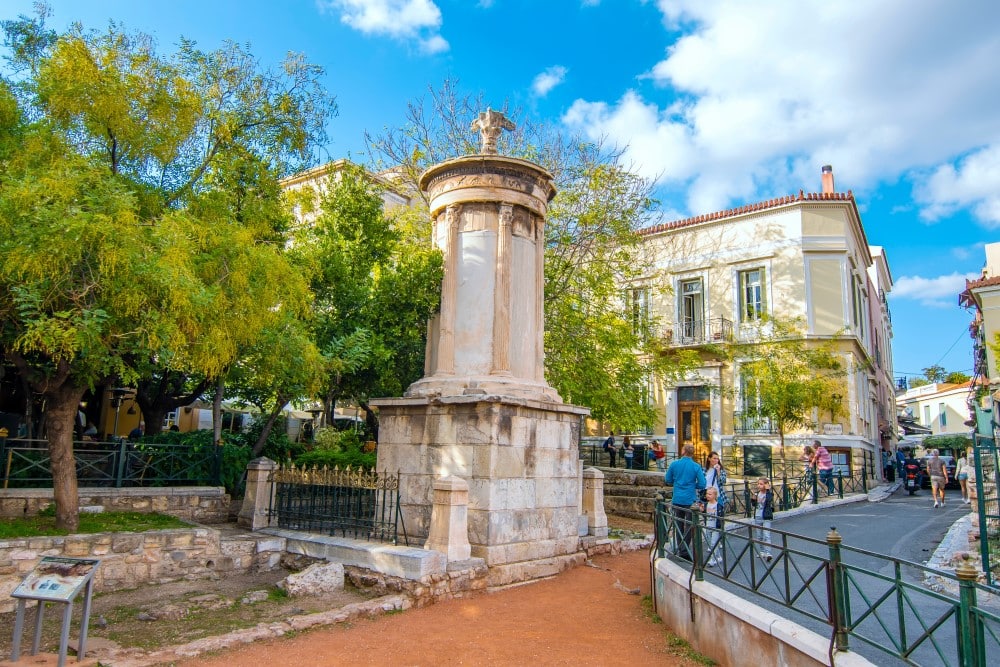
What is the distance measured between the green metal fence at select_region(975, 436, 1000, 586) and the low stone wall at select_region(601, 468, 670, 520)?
6081 millimetres

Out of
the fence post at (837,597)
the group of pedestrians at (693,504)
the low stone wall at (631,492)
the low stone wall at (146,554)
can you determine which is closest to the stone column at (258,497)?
the low stone wall at (146,554)

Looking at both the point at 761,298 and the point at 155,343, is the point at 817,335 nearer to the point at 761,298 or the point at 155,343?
the point at 761,298

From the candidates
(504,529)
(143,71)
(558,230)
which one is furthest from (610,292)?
(143,71)

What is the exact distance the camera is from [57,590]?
530 cm

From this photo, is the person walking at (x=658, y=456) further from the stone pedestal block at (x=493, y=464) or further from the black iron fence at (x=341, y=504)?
the black iron fence at (x=341, y=504)

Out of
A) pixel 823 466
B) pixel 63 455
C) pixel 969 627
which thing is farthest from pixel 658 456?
pixel 969 627

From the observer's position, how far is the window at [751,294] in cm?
2447

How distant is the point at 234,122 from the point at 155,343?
4.95 meters

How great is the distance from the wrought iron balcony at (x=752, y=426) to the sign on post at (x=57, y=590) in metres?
19.8

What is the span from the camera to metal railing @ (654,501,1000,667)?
3.56 metres

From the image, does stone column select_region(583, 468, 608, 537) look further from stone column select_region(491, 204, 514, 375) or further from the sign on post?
the sign on post

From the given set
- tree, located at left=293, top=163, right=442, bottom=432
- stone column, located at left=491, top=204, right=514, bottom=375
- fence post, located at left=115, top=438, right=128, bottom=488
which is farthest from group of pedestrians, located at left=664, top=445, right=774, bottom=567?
fence post, located at left=115, top=438, right=128, bottom=488

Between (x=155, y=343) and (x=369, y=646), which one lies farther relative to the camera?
(x=155, y=343)

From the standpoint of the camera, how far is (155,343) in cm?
732
